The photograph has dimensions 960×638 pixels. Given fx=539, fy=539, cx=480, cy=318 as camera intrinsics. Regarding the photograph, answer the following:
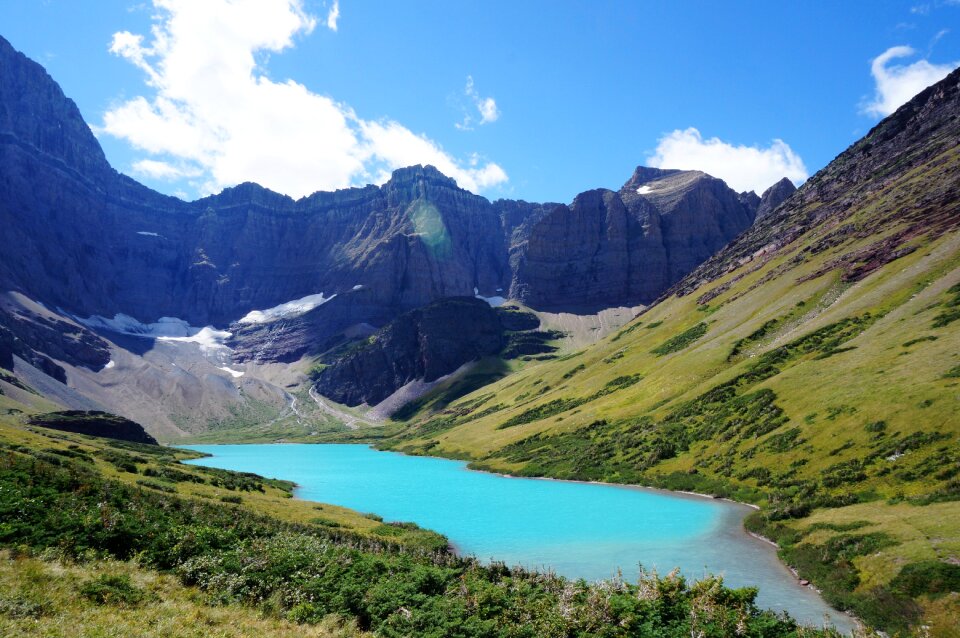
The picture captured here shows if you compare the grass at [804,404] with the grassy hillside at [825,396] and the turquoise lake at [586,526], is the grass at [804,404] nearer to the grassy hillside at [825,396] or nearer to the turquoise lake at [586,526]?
the grassy hillside at [825,396]

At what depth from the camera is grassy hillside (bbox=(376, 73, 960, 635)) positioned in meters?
34.0

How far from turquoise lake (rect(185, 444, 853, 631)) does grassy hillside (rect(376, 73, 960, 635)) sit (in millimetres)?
2462

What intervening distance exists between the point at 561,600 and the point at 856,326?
8033cm

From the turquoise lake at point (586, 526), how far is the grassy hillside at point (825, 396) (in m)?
2.46

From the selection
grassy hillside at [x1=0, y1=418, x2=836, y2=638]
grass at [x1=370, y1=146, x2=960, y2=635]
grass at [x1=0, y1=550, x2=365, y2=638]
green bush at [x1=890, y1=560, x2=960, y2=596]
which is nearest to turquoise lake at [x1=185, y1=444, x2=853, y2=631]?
green bush at [x1=890, y1=560, x2=960, y2=596]

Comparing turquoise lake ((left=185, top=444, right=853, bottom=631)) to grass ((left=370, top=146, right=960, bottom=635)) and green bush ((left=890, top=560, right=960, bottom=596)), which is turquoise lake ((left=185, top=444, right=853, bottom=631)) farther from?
grass ((left=370, top=146, right=960, bottom=635))

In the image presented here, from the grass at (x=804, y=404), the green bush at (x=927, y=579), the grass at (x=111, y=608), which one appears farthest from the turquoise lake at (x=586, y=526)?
the grass at (x=111, y=608)

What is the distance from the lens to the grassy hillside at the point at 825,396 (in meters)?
34.0

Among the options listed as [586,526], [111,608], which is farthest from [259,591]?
[586,526]

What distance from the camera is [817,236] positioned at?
148 metres

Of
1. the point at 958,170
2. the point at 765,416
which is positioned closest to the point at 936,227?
the point at 958,170

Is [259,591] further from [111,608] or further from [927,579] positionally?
[927,579]

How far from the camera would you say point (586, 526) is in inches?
2085

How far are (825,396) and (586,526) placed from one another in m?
31.9
